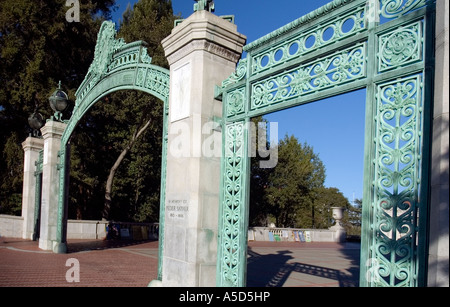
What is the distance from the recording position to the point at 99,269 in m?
9.55

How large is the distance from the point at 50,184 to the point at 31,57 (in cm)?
1255

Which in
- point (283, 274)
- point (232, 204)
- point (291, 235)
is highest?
point (232, 204)

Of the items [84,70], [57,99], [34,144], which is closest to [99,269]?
[57,99]

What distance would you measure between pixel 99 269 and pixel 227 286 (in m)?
5.11

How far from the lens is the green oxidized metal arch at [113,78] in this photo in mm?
7480

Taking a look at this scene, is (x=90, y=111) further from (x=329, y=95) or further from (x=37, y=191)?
(x=329, y=95)

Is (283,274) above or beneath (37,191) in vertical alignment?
beneath

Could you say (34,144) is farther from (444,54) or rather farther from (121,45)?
(444,54)

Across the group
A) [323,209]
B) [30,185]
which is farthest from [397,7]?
[323,209]

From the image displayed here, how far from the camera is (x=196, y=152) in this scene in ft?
19.1

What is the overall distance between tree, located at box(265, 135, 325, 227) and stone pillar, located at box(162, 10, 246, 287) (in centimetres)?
2782

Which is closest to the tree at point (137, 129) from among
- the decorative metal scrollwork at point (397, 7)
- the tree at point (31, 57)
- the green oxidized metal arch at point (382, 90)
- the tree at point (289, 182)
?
the tree at point (31, 57)

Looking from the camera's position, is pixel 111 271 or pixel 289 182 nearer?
pixel 111 271

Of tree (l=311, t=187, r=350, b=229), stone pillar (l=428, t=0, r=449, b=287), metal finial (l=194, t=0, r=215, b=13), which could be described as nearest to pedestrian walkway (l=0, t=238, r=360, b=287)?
metal finial (l=194, t=0, r=215, b=13)
